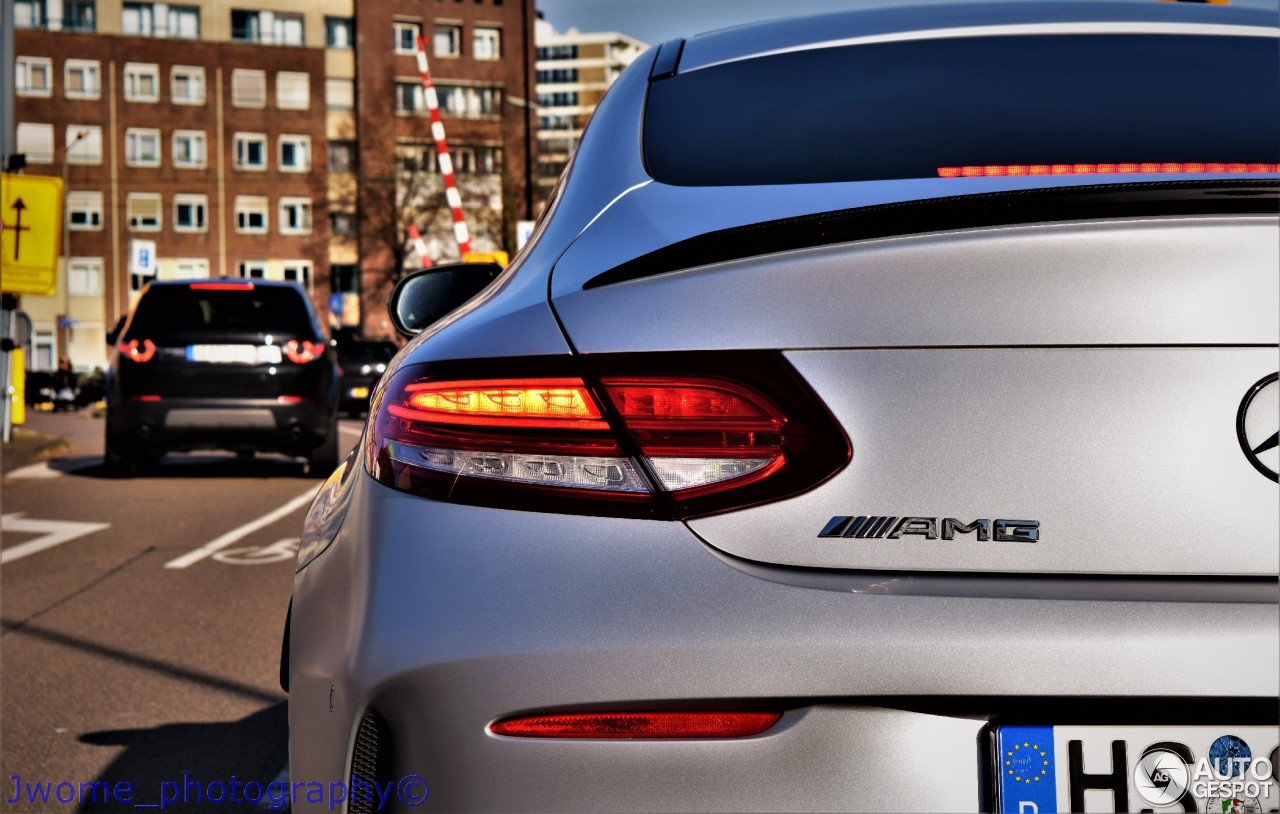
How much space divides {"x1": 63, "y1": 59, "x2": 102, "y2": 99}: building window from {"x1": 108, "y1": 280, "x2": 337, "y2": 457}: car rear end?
201 ft

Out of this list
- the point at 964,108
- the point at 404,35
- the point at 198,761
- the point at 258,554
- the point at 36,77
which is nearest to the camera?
the point at 964,108

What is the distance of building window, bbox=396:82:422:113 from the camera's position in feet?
238

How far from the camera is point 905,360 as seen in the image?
1637 mm

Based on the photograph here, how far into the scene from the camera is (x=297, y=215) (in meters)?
72.1

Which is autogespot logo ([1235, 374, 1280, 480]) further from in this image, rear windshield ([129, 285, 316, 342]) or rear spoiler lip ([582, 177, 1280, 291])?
rear windshield ([129, 285, 316, 342])

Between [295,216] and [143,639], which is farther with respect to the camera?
[295,216]

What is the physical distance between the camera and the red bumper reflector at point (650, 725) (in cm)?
163

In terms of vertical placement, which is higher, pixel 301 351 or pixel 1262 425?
pixel 301 351

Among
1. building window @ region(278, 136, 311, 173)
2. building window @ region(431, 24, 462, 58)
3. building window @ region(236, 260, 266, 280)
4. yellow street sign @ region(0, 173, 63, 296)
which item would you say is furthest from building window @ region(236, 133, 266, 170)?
yellow street sign @ region(0, 173, 63, 296)

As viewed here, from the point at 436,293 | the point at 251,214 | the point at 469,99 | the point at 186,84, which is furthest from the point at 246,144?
the point at 436,293

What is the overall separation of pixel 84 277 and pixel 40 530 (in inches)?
2510

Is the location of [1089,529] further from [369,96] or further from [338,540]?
[369,96]

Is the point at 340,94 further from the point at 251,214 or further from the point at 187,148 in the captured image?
the point at 187,148

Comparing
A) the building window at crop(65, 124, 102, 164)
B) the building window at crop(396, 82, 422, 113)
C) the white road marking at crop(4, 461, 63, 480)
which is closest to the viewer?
the white road marking at crop(4, 461, 63, 480)
